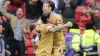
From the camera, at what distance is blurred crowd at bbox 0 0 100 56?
13.0m

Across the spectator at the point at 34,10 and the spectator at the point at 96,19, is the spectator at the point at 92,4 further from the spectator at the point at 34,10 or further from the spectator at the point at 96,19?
the spectator at the point at 34,10

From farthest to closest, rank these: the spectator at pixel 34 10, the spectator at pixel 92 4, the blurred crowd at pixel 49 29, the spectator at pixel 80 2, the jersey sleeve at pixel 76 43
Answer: the spectator at pixel 80 2
the spectator at pixel 34 10
the spectator at pixel 92 4
the jersey sleeve at pixel 76 43
the blurred crowd at pixel 49 29

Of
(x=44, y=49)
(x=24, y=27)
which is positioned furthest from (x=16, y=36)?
(x=44, y=49)

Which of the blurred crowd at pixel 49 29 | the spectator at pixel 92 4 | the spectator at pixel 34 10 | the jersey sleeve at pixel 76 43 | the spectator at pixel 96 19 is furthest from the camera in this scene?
the spectator at pixel 34 10

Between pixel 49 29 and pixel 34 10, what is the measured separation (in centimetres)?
452

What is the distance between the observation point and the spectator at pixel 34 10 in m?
17.1

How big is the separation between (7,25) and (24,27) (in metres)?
0.68

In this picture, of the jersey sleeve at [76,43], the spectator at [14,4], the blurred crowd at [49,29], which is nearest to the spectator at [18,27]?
the blurred crowd at [49,29]

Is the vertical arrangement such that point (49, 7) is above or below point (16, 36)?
above

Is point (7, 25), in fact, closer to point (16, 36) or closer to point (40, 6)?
point (16, 36)

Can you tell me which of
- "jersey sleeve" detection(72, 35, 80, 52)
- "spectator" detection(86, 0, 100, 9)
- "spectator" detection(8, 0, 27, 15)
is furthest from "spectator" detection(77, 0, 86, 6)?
→ "jersey sleeve" detection(72, 35, 80, 52)

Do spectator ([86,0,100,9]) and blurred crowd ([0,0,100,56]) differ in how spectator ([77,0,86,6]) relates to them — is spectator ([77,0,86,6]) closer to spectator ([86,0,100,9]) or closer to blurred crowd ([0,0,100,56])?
blurred crowd ([0,0,100,56])

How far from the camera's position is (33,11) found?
56.3 feet

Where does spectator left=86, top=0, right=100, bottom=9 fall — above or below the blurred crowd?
above
